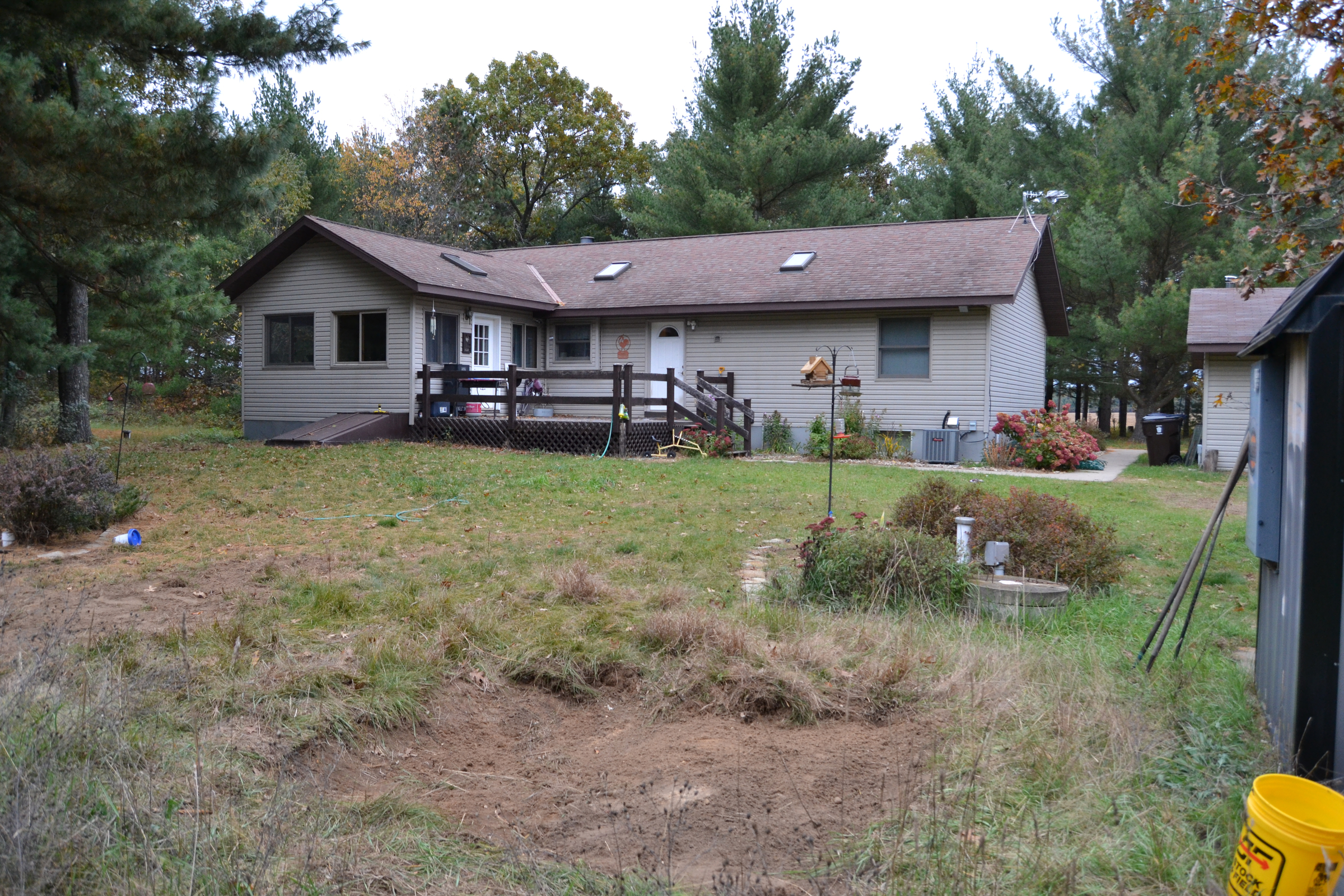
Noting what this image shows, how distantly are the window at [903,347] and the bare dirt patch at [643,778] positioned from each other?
14.4 metres

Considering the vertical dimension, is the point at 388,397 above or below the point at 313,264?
below

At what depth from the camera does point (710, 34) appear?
3130 centimetres

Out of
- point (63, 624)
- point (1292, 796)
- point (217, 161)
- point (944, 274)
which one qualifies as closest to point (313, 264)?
point (217, 161)

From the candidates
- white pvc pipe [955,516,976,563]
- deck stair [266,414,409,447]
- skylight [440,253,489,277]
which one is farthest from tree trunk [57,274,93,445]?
white pvc pipe [955,516,976,563]

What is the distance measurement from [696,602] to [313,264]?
15.4 metres

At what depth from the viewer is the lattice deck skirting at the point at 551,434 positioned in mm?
15773

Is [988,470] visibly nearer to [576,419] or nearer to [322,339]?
[576,419]

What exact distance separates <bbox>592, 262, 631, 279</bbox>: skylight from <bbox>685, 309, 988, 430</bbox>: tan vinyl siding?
2735mm

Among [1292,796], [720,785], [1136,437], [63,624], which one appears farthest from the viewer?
[1136,437]

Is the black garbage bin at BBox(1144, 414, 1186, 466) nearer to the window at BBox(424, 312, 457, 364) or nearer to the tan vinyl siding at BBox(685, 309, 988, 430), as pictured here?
the tan vinyl siding at BBox(685, 309, 988, 430)

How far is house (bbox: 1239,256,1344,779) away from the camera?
118 inches

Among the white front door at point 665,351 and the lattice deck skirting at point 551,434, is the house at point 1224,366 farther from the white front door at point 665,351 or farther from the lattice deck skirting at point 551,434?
the lattice deck skirting at point 551,434

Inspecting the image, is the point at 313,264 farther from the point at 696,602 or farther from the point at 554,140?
the point at 554,140

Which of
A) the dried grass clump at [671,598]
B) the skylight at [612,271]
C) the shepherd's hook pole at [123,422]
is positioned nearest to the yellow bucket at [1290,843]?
the dried grass clump at [671,598]
